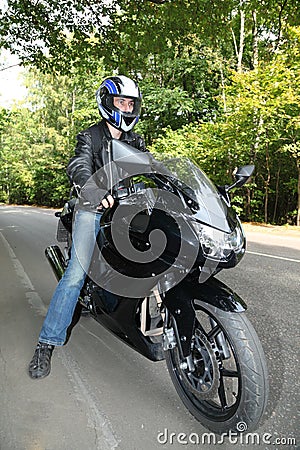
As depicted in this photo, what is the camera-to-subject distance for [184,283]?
2480 millimetres

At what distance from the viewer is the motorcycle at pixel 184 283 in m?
2.25

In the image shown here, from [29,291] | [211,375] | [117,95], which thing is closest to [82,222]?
[117,95]

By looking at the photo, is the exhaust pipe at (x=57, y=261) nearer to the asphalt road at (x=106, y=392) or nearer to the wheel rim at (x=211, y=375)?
the asphalt road at (x=106, y=392)

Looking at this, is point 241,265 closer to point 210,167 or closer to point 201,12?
point 201,12

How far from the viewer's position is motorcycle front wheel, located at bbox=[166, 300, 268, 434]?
219 centimetres

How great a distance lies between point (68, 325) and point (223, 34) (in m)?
10.7

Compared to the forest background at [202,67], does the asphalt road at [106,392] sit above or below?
below

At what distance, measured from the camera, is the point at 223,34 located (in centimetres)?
1166

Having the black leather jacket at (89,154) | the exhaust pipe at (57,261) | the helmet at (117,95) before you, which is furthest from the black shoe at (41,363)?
the helmet at (117,95)

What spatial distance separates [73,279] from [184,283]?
3.10 feet

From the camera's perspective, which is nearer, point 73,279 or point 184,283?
point 184,283

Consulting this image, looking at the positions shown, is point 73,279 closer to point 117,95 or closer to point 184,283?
point 184,283

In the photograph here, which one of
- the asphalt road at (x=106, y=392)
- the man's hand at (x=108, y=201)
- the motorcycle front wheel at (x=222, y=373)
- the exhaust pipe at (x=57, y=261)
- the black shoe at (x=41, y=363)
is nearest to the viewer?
the motorcycle front wheel at (x=222, y=373)

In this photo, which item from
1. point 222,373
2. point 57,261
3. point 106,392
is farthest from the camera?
point 57,261
